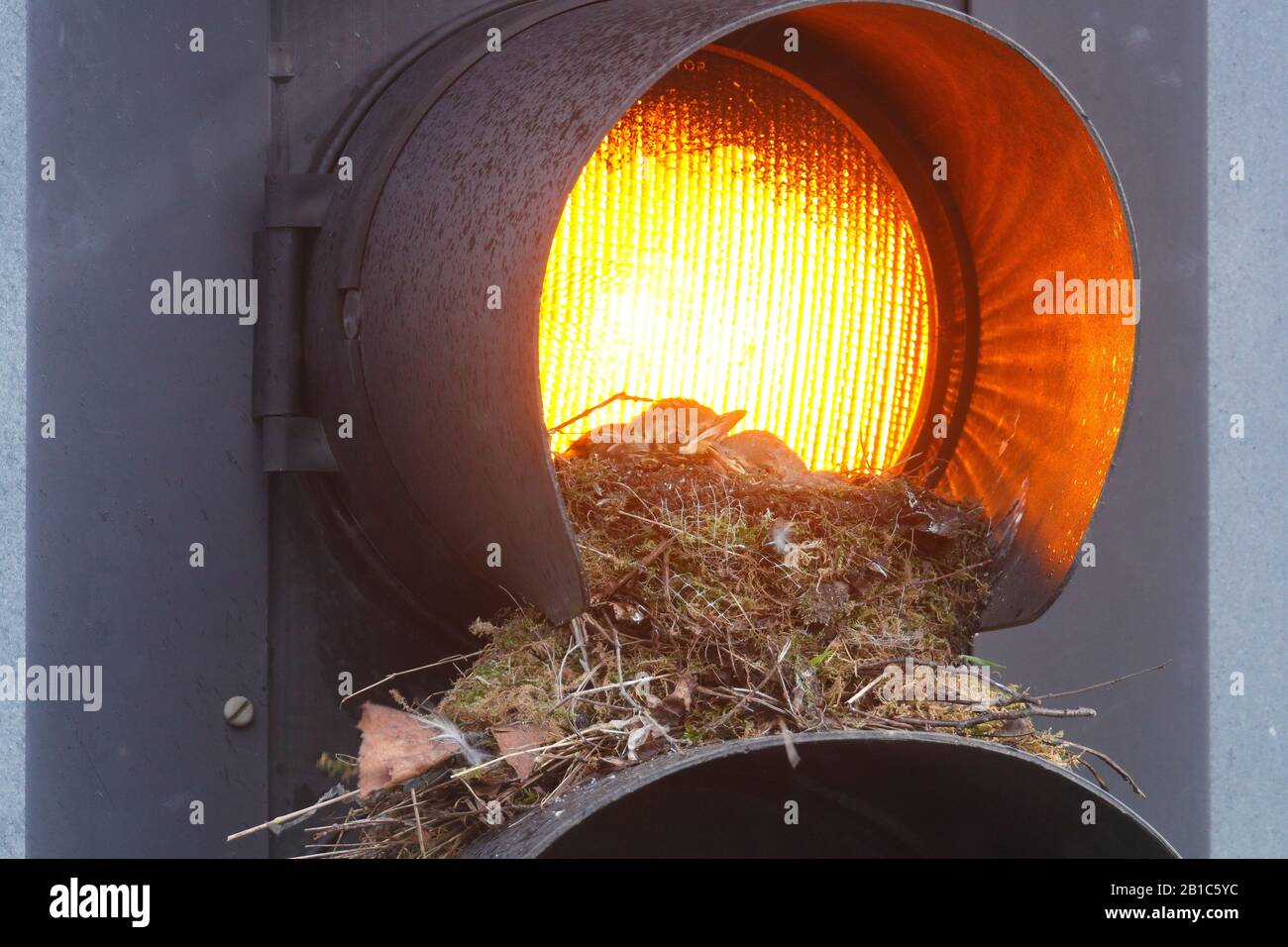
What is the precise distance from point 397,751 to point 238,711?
27cm

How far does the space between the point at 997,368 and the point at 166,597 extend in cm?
76

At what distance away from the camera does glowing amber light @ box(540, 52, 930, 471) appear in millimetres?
1153

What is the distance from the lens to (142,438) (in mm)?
1165

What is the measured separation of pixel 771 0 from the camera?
106 centimetres

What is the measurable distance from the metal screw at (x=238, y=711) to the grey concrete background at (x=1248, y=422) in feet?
3.66

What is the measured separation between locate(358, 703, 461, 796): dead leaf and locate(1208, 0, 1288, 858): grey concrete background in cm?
107

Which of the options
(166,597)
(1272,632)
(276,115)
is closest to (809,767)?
(166,597)

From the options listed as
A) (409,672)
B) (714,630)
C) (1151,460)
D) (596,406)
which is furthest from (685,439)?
(1151,460)

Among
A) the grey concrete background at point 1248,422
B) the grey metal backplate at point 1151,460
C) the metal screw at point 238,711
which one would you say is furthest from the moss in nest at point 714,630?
the grey concrete background at point 1248,422

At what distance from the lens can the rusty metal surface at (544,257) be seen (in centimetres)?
97

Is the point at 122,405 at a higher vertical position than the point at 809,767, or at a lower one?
higher

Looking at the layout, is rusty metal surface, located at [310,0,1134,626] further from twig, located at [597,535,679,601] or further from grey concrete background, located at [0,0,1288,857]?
grey concrete background, located at [0,0,1288,857]
